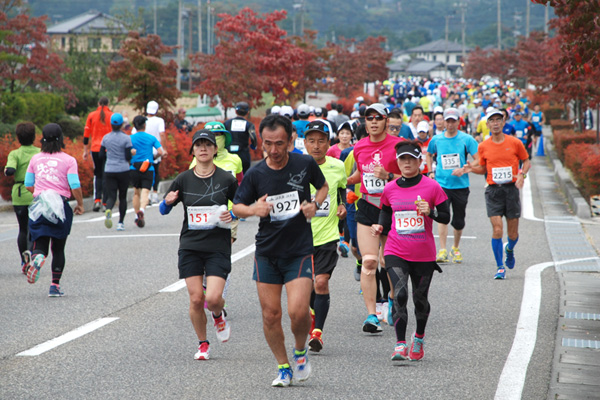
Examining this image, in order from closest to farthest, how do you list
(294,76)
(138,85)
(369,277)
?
1. (369,277)
2. (138,85)
3. (294,76)

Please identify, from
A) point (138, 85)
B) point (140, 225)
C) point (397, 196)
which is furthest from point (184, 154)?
point (397, 196)

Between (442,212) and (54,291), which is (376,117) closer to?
(442,212)

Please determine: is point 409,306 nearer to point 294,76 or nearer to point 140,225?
point 140,225

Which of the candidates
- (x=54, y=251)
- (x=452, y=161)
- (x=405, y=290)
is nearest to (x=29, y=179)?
(x=54, y=251)

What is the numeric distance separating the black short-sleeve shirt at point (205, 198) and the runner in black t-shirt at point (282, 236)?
2.75 feet

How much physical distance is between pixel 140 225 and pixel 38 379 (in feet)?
30.3

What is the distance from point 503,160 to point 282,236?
17.6 ft

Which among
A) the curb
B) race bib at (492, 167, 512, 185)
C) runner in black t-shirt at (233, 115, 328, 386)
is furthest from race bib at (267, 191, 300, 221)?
the curb

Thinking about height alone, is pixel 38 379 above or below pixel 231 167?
below

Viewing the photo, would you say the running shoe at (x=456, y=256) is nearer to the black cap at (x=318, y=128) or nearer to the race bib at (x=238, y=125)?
the black cap at (x=318, y=128)

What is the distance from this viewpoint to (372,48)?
95.1m

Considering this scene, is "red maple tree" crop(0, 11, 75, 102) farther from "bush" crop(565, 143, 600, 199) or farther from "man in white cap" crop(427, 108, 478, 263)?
"man in white cap" crop(427, 108, 478, 263)

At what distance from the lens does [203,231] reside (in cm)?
684

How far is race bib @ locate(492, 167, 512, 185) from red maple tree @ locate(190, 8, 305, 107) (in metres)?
22.9
